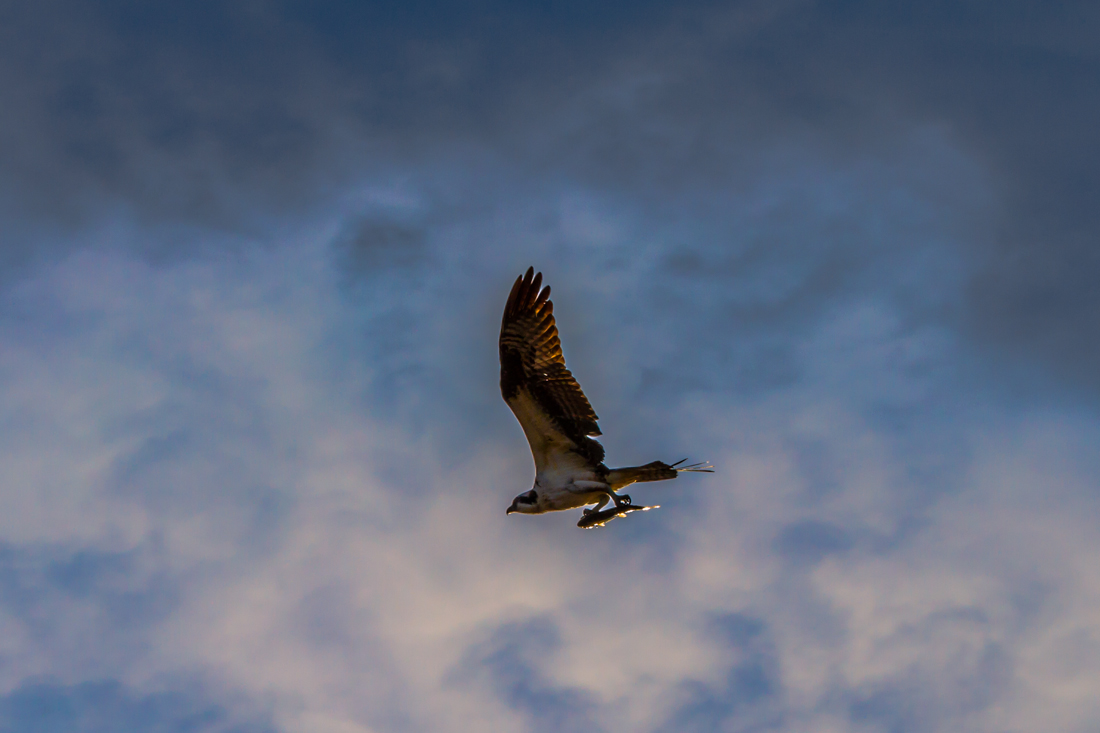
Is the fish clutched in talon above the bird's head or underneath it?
underneath

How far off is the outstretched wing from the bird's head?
1.86ft

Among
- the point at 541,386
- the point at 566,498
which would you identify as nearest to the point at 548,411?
the point at 541,386

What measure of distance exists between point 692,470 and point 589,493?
86.2 inches

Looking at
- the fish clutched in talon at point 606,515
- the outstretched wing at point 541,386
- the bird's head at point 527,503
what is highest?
the outstretched wing at point 541,386

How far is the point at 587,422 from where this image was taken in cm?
1788

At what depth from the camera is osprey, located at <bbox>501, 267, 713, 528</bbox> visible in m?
17.7

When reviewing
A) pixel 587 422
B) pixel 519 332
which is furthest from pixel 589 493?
pixel 519 332

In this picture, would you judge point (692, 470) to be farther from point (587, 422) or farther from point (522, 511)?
point (522, 511)

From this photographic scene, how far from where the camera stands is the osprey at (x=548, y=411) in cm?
1773

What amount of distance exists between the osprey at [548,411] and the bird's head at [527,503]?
0.02m

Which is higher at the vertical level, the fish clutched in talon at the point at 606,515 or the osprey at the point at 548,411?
the osprey at the point at 548,411

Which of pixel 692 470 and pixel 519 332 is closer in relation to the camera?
pixel 692 470

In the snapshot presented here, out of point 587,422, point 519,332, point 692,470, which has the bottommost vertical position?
point 692,470

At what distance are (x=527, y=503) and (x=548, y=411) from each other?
2.08m
